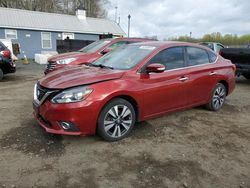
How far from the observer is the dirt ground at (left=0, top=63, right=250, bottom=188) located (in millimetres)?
3078

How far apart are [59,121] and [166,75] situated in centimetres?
208

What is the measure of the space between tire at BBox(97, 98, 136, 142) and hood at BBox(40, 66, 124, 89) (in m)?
0.42

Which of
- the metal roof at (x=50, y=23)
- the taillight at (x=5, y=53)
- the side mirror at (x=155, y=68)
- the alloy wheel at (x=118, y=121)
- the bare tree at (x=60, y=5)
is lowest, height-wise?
the alloy wheel at (x=118, y=121)

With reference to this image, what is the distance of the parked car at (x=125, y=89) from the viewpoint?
3740 mm

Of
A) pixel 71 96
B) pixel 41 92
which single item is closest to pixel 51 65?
pixel 41 92

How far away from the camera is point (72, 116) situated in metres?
3.68

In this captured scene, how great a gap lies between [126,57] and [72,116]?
1.73m

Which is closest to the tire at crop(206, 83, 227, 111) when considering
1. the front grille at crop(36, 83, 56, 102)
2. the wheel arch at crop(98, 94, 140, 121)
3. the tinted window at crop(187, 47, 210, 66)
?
the tinted window at crop(187, 47, 210, 66)

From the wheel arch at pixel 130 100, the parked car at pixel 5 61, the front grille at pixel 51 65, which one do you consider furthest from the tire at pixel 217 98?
the parked car at pixel 5 61

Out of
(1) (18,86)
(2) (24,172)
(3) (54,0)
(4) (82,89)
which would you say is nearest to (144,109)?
(4) (82,89)

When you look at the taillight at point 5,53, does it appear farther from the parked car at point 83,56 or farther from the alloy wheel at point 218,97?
the alloy wheel at point 218,97

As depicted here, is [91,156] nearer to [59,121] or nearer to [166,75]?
[59,121]

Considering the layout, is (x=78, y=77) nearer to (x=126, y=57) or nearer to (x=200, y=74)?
(x=126, y=57)

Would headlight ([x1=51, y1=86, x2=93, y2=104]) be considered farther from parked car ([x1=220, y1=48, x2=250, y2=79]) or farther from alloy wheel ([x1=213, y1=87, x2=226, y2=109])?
parked car ([x1=220, y1=48, x2=250, y2=79])
